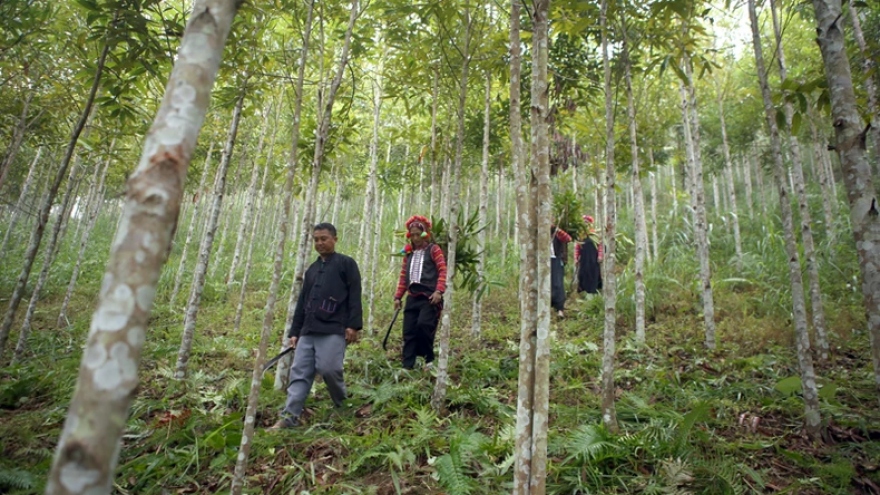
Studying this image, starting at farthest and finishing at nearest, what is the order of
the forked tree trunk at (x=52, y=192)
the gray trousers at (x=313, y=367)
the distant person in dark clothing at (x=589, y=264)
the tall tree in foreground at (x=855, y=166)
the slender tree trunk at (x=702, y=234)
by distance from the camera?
1. the distant person in dark clothing at (x=589, y=264)
2. the slender tree trunk at (x=702, y=234)
3. the gray trousers at (x=313, y=367)
4. the forked tree trunk at (x=52, y=192)
5. the tall tree in foreground at (x=855, y=166)

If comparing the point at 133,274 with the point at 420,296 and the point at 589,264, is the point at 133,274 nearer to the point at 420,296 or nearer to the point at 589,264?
the point at 420,296

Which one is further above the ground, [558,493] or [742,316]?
[742,316]

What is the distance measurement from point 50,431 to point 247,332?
171 inches

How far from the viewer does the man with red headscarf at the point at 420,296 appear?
525 cm

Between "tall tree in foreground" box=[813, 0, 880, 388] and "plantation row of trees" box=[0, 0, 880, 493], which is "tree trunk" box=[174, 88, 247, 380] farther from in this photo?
"tall tree in foreground" box=[813, 0, 880, 388]

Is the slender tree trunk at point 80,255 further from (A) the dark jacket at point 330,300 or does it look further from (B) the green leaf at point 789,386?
(B) the green leaf at point 789,386

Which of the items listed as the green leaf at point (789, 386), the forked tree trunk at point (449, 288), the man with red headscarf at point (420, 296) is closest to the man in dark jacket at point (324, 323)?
the forked tree trunk at point (449, 288)

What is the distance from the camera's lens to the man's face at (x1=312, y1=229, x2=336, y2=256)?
4.23 meters

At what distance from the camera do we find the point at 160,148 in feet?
3.53

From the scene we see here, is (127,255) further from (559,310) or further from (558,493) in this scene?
(559,310)

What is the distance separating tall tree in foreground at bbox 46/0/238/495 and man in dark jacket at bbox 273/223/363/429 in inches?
118

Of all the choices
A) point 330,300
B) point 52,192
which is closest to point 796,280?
point 330,300

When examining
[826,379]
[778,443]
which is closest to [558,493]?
[778,443]

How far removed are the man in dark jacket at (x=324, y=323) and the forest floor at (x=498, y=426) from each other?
1.07 ft
